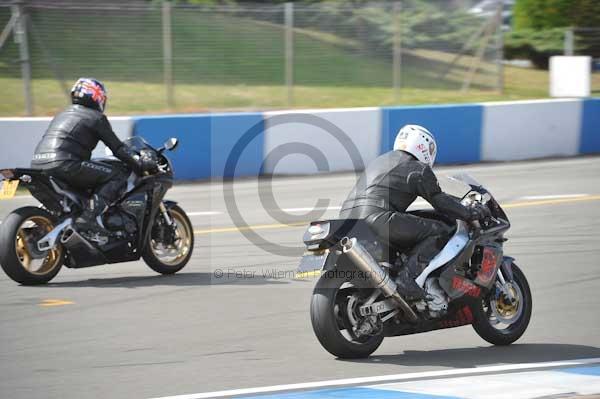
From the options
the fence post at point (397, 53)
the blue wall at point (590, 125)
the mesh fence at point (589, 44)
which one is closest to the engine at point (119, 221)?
the fence post at point (397, 53)

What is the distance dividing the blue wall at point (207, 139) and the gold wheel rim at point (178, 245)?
5.91 m

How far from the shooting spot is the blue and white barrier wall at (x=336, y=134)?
1588cm

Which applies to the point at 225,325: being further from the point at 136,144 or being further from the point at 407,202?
the point at 136,144

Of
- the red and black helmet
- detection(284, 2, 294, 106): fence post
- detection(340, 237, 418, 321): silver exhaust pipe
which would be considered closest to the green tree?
detection(284, 2, 294, 106): fence post

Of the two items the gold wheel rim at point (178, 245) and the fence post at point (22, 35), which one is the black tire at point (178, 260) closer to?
the gold wheel rim at point (178, 245)

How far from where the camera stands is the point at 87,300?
879cm

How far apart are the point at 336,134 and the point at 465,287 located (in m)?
10.4

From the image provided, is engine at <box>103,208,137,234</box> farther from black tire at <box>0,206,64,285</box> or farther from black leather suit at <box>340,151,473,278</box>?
black leather suit at <box>340,151,473,278</box>

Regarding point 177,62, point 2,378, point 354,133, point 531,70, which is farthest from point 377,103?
point 2,378

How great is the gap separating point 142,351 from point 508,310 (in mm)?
2645

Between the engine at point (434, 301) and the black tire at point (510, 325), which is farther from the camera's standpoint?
the black tire at point (510, 325)

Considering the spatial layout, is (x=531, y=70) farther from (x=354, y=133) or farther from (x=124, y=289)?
(x=124, y=289)

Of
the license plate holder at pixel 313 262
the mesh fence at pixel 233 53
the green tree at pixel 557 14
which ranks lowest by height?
the license plate holder at pixel 313 262

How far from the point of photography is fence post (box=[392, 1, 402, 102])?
19.6m
